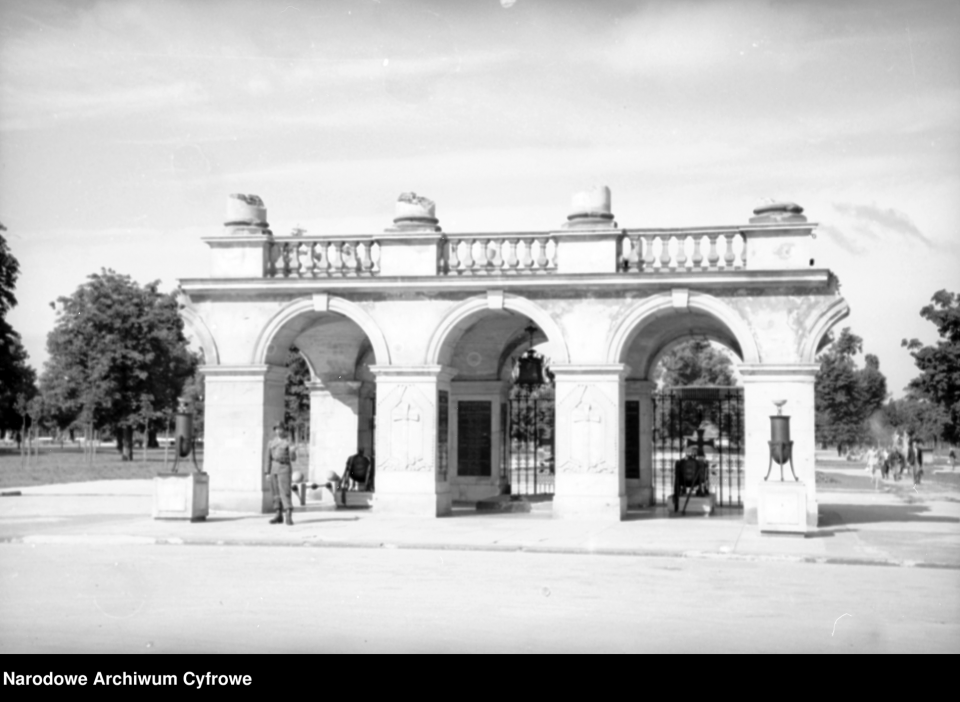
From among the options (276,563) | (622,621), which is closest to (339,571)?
(276,563)

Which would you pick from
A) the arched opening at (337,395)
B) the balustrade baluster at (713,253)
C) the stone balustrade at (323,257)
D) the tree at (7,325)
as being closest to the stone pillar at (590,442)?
the balustrade baluster at (713,253)

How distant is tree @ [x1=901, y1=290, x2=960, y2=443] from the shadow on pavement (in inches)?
611

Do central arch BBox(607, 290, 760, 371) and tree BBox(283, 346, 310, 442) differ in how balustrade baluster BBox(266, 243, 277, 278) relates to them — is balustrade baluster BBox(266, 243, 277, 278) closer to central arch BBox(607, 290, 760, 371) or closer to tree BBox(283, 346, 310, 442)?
central arch BBox(607, 290, 760, 371)

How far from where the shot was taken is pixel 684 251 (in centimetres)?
2138

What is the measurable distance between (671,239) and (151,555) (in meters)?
11.1

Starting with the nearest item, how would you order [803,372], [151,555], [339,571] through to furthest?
[339,571]
[151,555]
[803,372]

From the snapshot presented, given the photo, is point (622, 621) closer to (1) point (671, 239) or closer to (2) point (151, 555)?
(2) point (151, 555)

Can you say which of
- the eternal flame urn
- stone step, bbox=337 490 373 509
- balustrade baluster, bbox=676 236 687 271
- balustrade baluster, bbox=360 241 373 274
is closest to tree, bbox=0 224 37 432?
stone step, bbox=337 490 373 509

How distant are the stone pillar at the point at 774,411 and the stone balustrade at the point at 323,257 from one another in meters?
7.65

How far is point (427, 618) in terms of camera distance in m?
10.2

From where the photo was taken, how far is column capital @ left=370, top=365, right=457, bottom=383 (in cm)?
2203

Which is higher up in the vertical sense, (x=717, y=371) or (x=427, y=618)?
(x=717, y=371)

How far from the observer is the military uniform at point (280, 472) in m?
20.0

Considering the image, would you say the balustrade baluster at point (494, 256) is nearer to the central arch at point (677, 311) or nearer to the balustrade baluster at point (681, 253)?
the central arch at point (677, 311)
